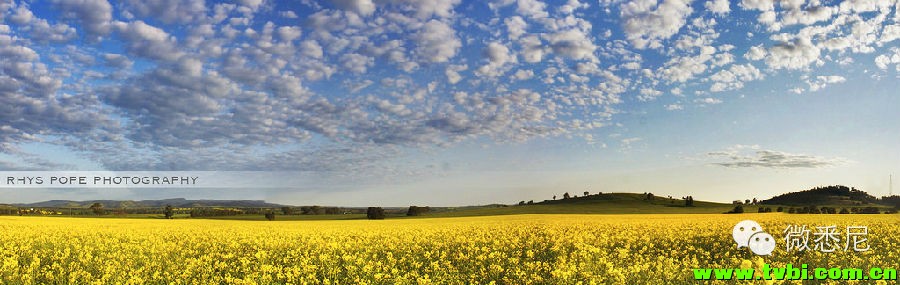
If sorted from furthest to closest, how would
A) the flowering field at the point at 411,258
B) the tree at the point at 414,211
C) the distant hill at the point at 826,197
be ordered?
the distant hill at the point at 826,197 < the tree at the point at 414,211 < the flowering field at the point at 411,258

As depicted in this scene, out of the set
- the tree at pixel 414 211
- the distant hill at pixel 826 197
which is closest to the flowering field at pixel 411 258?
the tree at pixel 414 211

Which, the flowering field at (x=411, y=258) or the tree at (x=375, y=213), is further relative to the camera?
the tree at (x=375, y=213)

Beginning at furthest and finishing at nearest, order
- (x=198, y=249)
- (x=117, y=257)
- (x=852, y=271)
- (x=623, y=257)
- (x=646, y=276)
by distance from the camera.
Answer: (x=198, y=249)
(x=117, y=257)
(x=623, y=257)
(x=852, y=271)
(x=646, y=276)

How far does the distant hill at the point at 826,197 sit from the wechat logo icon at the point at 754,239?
124324 millimetres

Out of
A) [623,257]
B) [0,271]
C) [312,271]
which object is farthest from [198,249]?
[623,257]

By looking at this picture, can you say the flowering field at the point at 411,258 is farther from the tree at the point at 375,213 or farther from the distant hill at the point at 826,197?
the distant hill at the point at 826,197

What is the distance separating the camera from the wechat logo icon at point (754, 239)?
59.9 feet

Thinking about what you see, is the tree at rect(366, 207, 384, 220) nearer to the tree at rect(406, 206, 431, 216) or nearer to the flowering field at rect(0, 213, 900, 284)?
the tree at rect(406, 206, 431, 216)

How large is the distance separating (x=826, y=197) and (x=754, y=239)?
152 m

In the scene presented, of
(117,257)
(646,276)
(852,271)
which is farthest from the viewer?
(117,257)

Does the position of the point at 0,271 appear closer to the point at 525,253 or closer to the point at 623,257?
the point at 525,253

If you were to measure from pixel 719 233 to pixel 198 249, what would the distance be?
1944 centimetres

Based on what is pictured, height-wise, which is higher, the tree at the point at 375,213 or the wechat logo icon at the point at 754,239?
the wechat logo icon at the point at 754,239

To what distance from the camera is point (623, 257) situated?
50.2 ft
